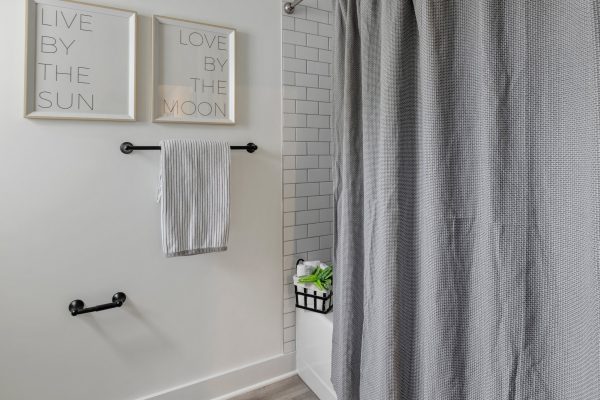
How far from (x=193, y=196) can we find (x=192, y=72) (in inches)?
22.7

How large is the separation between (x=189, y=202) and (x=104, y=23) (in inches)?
31.5

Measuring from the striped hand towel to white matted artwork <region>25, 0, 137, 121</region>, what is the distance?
277 mm

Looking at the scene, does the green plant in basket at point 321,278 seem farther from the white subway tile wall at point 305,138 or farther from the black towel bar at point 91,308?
the black towel bar at point 91,308

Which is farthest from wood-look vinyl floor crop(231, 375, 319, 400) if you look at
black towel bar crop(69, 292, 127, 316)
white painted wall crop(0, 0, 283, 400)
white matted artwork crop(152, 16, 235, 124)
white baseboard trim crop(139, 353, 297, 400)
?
white matted artwork crop(152, 16, 235, 124)

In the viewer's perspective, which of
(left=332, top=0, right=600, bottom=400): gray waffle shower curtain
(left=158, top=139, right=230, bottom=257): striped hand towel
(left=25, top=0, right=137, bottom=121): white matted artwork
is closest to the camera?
(left=332, top=0, right=600, bottom=400): gray waffle shower curtain

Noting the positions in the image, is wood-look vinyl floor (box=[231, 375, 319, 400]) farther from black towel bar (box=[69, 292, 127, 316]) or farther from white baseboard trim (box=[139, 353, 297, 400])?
black towel bar (box=[69, 292, 127, 316])

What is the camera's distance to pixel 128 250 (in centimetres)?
148

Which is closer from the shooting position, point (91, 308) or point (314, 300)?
point (91, 308)

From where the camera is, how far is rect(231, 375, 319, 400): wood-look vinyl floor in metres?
1.72

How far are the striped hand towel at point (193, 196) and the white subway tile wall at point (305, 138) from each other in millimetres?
411

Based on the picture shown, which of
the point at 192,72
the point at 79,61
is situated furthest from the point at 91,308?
the point at 192,72

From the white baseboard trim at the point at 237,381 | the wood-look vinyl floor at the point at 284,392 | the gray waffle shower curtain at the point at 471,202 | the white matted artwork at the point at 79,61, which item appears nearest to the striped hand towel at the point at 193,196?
the white matted artwork at the point at 79,61

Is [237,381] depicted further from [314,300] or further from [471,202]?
[471,202]

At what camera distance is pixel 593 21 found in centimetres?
72
